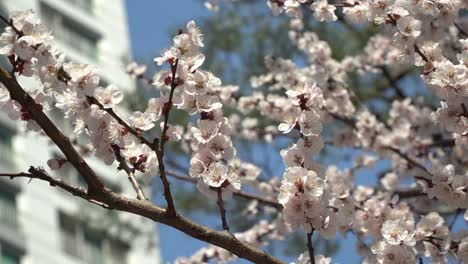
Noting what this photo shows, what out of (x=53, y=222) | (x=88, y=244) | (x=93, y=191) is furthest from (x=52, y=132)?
(x=53, y=222)

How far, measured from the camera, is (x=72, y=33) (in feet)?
86.2

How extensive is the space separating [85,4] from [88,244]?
7635 millimetres

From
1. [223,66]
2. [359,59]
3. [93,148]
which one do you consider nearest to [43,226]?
[223,66]

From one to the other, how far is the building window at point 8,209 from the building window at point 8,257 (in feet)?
2.07

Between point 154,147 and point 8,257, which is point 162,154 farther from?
point 8,257

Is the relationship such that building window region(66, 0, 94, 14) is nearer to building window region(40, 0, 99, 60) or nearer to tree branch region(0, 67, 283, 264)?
building window region(40, 0, 99, 60)

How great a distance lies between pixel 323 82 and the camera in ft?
23.5

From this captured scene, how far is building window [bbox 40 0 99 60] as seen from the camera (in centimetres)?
2567

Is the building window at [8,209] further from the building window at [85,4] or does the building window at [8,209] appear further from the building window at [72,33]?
the building window at [85,4]

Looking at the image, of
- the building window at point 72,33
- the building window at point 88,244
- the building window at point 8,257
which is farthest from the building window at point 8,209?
the building window at point 72,33

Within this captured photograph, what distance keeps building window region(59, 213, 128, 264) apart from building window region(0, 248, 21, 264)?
1658 millimetres

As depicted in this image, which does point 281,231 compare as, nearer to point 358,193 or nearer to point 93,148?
point 358,193

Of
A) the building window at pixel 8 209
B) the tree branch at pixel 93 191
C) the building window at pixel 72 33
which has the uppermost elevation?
the building window at pixel 72 33

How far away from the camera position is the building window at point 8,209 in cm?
2079
